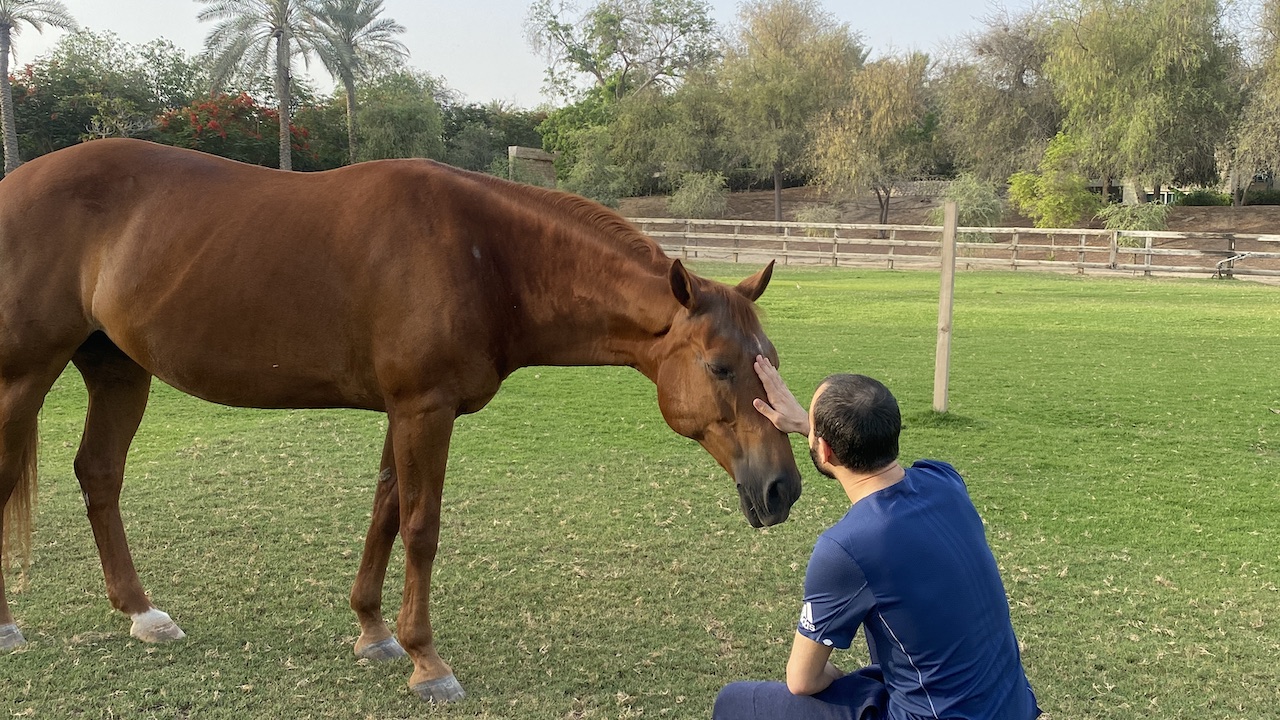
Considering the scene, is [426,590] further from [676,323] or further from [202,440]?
[202,440]

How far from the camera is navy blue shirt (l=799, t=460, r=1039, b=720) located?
5.59 feet

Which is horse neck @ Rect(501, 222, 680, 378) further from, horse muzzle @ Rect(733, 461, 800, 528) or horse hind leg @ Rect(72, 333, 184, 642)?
horse hind leg @ Rect(72, 333, 184, 642)

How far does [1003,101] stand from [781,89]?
29.8 ft

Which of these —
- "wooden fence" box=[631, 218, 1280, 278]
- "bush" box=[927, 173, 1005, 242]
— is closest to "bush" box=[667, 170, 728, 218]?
"wooden fence" box=[631, 218, 1280, 278]

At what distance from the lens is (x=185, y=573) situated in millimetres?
3803

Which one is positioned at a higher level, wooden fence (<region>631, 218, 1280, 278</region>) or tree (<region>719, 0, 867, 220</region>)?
tree (<region>719, 0, 867, 220</region>)

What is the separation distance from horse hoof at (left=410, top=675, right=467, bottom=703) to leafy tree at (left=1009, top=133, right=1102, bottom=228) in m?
32.8

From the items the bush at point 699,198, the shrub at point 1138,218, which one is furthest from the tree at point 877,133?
the shrub at point 1138,218

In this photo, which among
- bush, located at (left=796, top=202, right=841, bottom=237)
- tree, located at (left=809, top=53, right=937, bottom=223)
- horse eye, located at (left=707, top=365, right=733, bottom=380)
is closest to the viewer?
horse eye, located at (left=707, top=365, right=733, bottom=380)

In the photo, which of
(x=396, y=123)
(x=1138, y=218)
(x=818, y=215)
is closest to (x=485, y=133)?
(x=396, y=123)

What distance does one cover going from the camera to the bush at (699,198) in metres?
36.8

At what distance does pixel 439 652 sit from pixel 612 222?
5.53 ft

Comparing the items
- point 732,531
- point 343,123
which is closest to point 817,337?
point 732,531

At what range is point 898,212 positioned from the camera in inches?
1540
